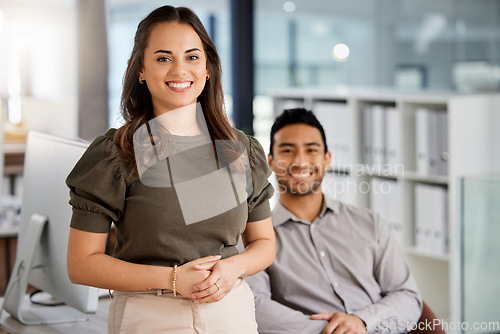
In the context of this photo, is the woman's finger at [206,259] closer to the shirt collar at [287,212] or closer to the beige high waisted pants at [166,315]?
the beige high waisted pants at [166,315]

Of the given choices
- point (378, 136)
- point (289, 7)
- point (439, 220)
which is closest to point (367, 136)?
point (378, 136)

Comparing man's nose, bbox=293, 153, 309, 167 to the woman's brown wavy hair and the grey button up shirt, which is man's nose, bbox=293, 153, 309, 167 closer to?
the grey button up shirt

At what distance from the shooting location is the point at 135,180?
51.3 inches

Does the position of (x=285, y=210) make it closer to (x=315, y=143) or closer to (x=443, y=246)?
(x=315, y=143)

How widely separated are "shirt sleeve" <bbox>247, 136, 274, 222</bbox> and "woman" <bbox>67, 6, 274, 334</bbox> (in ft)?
0.07

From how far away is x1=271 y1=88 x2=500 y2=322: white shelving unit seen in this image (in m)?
3.45

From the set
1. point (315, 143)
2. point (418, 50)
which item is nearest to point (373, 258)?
point (315, 143)

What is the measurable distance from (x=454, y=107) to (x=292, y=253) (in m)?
1.78

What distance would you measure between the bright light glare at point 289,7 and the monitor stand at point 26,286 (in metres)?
3.44

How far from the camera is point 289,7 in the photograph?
4.91 m

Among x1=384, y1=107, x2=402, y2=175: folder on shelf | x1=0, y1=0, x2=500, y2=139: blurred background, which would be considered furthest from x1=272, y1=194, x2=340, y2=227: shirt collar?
x1=0, y1=0, x2=500, y2=139: blurred background

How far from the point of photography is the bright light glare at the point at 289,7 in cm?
491

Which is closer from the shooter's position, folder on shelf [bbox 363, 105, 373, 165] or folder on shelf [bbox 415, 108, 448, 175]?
folder on shelf [bbox 415, 108, 448, 175]

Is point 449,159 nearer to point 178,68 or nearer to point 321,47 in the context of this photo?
point 321,47
